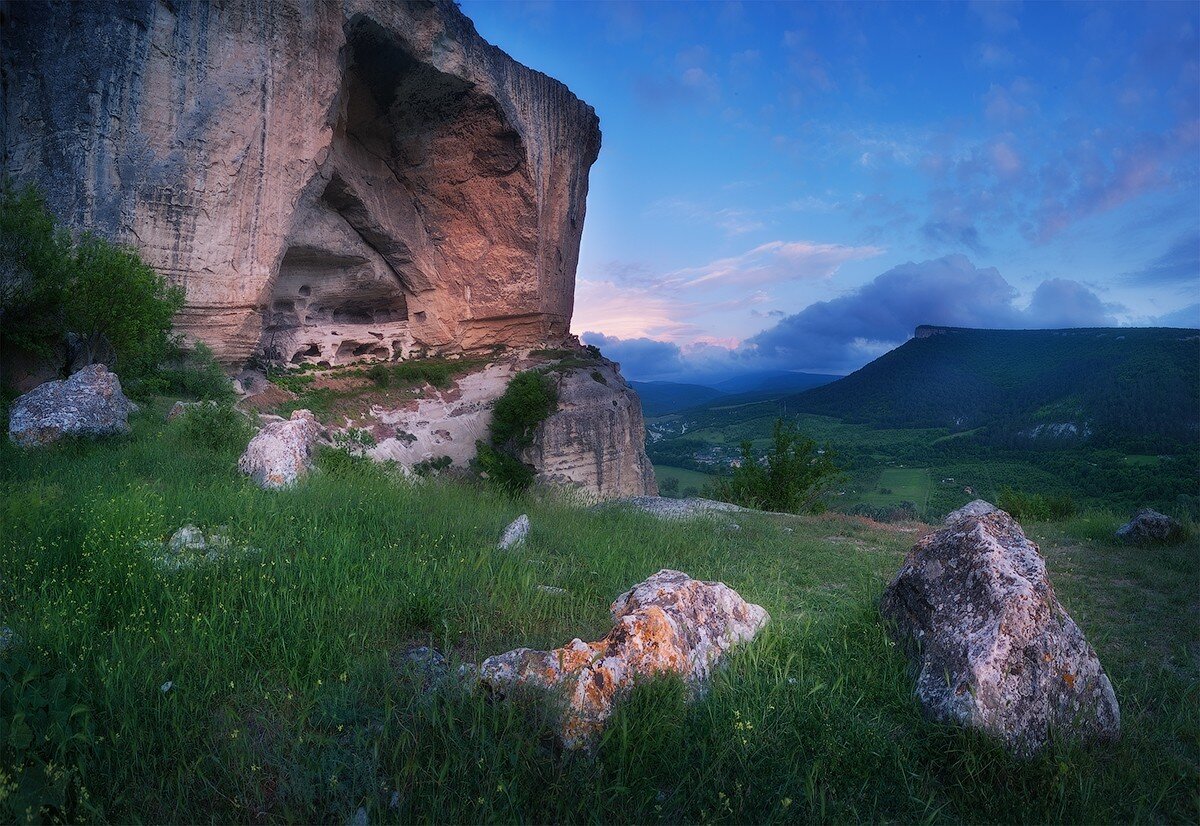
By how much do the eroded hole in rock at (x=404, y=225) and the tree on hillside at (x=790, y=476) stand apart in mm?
12381

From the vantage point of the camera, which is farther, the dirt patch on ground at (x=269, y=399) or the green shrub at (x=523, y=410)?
the green shrub at (x=523, y=410)

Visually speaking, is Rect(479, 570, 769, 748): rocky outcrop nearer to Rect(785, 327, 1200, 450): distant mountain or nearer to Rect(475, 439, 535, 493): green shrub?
Rect(475, 439, 535, 493): green shrub

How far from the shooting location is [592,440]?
2381 cm

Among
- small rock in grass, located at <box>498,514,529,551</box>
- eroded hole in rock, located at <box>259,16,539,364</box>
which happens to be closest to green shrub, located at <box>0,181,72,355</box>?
eroded hole in rock, located at <box>259,16,539,364</box>

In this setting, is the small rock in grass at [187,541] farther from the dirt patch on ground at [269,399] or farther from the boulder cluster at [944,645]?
the dirt patch on ground at [269,399]

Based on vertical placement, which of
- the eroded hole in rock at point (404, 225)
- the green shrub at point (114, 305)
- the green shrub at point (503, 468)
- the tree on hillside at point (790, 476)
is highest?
the eroded hole in rock at point (404, 225)

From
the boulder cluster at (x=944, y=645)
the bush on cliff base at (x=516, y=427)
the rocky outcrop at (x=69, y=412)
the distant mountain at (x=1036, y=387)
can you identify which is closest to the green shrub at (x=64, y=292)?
the rocky outcrop at (x=69, y=412)

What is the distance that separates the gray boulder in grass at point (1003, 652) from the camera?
2.93 m

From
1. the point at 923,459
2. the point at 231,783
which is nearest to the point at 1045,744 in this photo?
the point at 231,783

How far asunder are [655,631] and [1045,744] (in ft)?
6.26

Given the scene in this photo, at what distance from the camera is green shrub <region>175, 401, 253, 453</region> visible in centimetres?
1017

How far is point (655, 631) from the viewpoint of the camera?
3.19 meters

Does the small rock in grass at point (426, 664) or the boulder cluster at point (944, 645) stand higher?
the boulder cluster at point (944, 645)

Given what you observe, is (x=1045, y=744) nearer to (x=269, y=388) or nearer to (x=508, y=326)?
(x=269, y=388)
